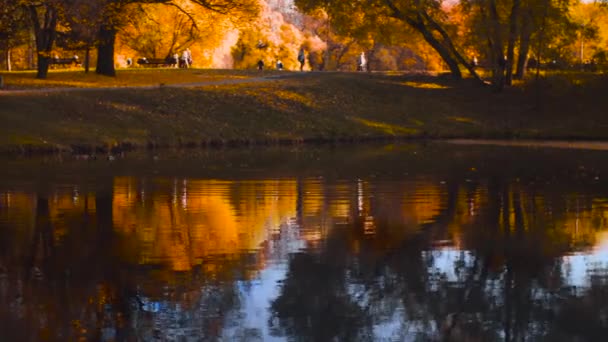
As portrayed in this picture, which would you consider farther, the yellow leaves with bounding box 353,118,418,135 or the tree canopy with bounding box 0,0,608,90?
the yellow leaves with bounding box 353,118,418,135

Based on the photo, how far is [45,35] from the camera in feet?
161

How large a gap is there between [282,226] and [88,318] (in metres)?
6.76

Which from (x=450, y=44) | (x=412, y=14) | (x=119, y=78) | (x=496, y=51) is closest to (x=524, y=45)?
(x=496, y=51)

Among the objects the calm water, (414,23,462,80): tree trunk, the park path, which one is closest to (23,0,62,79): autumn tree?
the park path

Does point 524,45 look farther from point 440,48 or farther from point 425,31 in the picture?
point 425,31

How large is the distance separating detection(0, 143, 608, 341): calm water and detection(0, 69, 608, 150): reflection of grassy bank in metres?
13.5

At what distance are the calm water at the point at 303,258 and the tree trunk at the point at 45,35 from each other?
22677mm

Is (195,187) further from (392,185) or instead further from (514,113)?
(514,113)

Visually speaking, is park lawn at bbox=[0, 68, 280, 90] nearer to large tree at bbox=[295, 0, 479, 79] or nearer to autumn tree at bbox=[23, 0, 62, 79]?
autumn tree at bbox=[23, 0, 62, 79]

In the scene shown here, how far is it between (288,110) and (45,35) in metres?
11.1

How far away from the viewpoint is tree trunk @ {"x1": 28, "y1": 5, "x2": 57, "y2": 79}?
1883 inches

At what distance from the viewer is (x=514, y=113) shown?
2085 inches

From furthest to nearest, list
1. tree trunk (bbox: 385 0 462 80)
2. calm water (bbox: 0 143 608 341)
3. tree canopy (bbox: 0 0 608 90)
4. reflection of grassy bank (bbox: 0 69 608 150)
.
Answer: tree trunk (bbox: 385 0 462 80) → tree canopy (bbox: 0 0 608 90) → reflection of grassy bank (bbox: 0 69 608 150) → calm water (bbox: 0 143 608 341)

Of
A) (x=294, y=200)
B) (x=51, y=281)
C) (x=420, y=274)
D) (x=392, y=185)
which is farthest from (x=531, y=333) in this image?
(x=392, y=185)
